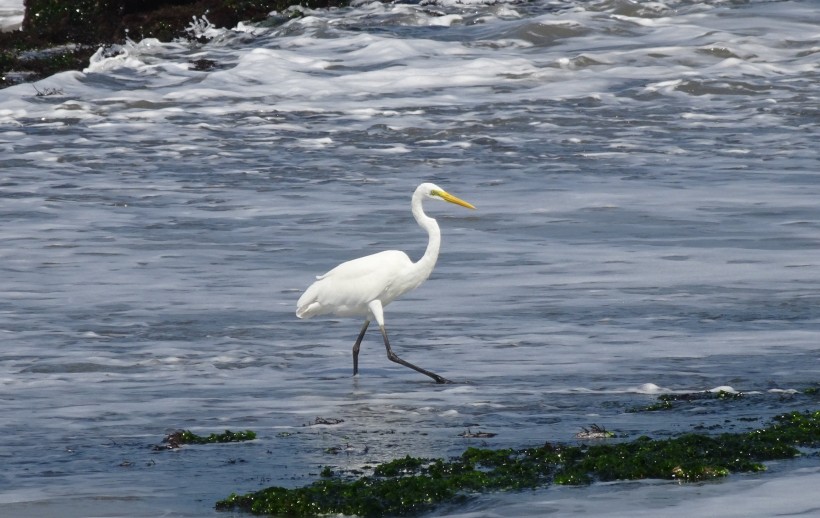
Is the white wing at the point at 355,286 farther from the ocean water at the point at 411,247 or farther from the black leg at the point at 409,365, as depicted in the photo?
the ocean water at the point at 411,247

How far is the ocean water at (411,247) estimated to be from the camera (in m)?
7.34

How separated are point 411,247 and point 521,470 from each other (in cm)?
744

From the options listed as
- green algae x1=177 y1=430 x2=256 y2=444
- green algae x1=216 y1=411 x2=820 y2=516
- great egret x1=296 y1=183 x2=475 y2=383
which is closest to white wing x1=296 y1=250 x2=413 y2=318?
great egret x1=296 y1=183 x2=475 y2=383

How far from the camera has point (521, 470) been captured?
6480mm

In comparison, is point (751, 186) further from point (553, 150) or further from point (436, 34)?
point (436, 34)

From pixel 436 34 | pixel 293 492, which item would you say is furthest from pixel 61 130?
pixel 293 492

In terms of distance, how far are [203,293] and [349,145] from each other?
337 inches

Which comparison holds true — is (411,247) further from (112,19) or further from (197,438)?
(112,19)

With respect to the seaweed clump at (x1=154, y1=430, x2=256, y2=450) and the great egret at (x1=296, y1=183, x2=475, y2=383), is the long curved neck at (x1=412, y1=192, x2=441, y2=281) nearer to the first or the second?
the great egret at (x1=296, y1=183, x2=475, y2=383)

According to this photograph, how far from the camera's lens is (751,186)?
53.2 feet

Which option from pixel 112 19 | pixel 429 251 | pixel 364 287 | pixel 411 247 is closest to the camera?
pixel 364 287

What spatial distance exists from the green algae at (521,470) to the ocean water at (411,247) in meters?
0.14

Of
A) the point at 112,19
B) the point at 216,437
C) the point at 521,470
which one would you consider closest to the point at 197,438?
the point at 216,437

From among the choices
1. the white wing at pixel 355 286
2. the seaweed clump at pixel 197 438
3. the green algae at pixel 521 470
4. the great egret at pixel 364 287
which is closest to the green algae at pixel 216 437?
the seaweed clump at pixel 197 438
